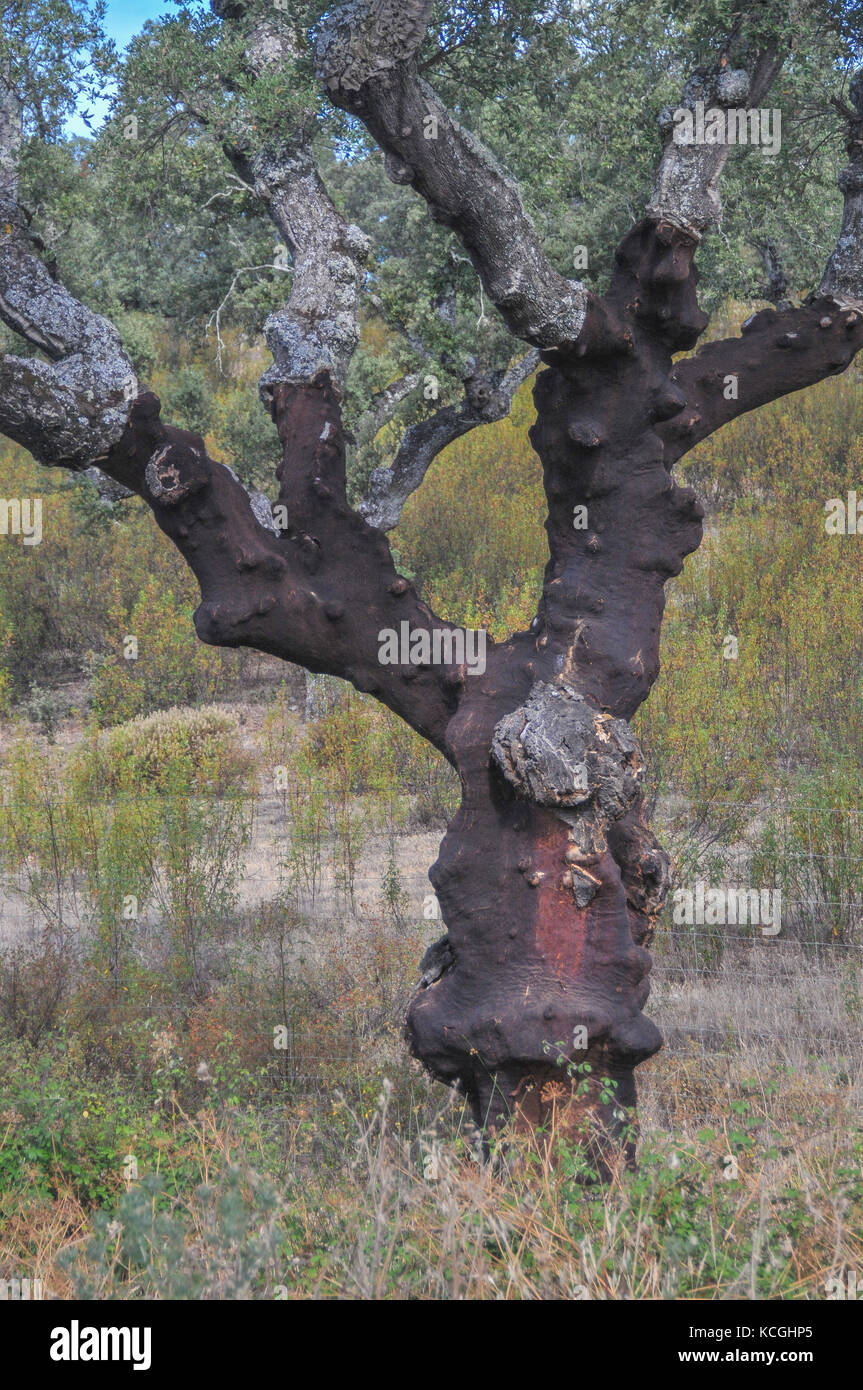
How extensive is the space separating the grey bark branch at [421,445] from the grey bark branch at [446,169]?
2.34 metres

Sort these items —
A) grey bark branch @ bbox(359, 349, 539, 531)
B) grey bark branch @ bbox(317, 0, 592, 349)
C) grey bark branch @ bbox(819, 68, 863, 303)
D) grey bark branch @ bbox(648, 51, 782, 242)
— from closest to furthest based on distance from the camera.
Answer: grey bark branch @ bbox(317, 0, 592, 349) < grey bark branch @ bbox(648, 51, 782, 242) < grey bark branch @ bbox(819, 68, 863, 303) < grey bark branch @ bbox(359, 349, 539, 531)

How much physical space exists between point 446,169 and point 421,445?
3.19 meters

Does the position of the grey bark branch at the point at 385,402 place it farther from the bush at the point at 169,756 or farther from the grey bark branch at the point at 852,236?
the grey bark branch at the point at 852,236

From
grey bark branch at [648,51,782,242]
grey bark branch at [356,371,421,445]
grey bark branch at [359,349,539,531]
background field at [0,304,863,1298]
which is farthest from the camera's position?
grey bark branch at [356,371,421,445]

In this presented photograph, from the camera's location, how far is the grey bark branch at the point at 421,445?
7.25m

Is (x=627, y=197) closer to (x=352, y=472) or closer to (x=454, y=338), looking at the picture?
(x=454, y=338)

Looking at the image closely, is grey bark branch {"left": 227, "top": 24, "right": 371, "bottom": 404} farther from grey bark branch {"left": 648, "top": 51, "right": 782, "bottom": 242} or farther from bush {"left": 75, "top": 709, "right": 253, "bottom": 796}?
bush {"left": 75, "top": 709, "right": 253, "bottom": 796}

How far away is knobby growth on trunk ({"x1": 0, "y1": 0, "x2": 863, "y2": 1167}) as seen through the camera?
4324mm

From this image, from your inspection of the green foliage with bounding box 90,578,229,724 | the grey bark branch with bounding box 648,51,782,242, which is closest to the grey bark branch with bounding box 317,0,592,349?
the grey bark branch with bounding box 648,51,782,242

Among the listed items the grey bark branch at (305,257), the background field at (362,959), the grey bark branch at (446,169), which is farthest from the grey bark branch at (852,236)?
the background field at (362,959)

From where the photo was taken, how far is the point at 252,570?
182 inches

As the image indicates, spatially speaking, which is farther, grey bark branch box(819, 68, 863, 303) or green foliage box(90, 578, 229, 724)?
green foliage box(90, 578, 229, 724)

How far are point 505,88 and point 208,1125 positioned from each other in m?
5.30

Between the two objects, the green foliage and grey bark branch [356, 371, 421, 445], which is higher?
grey bark branch [356, 371, 421, 445]
